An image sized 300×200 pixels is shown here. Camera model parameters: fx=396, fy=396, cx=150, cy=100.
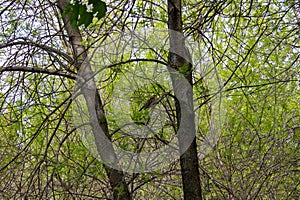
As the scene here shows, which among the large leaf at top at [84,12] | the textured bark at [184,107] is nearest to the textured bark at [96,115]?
the textured bark at [184,107]

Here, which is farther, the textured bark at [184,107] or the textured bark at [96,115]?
the textured bark at [96,115]

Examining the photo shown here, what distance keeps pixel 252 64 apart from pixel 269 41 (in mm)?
280

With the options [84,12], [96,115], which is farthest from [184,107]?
[84,12]

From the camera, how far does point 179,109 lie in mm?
2240

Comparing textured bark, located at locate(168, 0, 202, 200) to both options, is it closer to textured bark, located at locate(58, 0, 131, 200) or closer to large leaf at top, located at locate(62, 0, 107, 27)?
textured bark, located at locate(58, 0, 131, 200)

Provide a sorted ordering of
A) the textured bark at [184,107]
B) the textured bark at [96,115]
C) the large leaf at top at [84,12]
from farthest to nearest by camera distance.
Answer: the textured bark at [96,115] → the textured bark at [184,107] → the large leaf at top at [84,12]

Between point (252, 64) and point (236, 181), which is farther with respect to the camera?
point (252, 64)

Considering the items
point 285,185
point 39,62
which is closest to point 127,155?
point 39,62

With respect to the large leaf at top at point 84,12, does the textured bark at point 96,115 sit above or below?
above

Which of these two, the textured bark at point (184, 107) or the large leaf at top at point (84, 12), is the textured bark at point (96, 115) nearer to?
the textured bark at point (184, 107)

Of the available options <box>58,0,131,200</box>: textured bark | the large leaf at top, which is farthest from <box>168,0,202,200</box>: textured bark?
the large leaf at top

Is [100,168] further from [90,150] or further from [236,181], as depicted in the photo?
[236,181]

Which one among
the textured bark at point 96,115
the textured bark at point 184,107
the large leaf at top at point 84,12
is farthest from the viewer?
the textured bark at point 96,115

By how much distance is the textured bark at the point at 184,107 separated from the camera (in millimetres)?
2154
